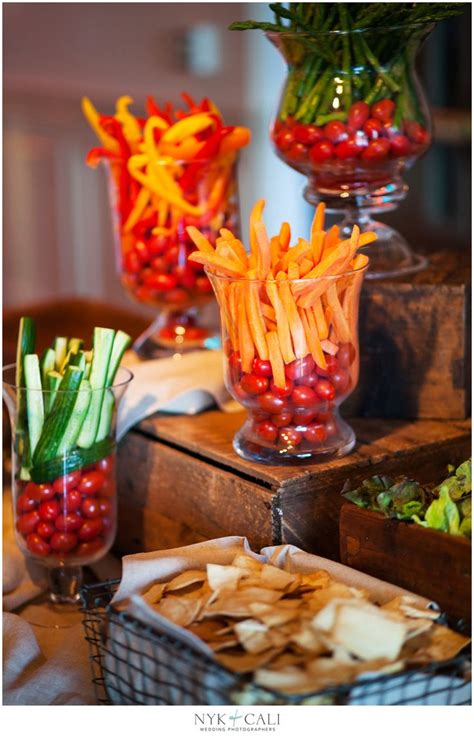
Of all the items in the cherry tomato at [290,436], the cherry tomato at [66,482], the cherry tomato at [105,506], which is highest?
the cherry tomato at [290,436]

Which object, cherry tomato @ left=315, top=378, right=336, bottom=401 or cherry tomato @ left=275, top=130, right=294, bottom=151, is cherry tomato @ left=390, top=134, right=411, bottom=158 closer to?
cherry tomato @ left=275, top=130, right=294, bottom=151

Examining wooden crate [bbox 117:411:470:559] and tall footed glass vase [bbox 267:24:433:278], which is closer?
wooden crate [bbox 117:411:470:559]

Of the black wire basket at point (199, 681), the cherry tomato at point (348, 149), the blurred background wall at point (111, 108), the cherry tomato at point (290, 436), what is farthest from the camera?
the blurred background wall at point (111, 108)

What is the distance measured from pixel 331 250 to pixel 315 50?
0.99 ft

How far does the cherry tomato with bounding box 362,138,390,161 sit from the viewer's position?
1204 mm

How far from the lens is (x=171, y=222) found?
1.43 m

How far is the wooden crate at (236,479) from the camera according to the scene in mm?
1085

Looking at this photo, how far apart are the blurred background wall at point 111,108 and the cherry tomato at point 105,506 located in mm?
2274

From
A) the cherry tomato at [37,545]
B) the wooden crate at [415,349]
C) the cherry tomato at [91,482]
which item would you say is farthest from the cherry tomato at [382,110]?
the cherry tomato at [37,545]


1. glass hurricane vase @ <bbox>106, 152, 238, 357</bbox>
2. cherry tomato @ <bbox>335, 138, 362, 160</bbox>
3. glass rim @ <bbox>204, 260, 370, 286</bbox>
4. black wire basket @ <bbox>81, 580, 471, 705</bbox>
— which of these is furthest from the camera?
glass hurricane vase @ <bbox>106, 152, 238, 357</bbox>

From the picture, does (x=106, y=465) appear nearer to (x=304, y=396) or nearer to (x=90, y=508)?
(x=90, y=508)

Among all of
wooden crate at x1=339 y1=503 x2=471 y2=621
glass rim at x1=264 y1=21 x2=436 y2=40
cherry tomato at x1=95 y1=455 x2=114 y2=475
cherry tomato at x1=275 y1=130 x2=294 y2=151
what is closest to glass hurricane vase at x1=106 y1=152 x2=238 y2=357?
cherry tomato at x1=275 y1=130 x2=294 y2=151

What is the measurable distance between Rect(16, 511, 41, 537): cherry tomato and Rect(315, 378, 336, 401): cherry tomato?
0.37m

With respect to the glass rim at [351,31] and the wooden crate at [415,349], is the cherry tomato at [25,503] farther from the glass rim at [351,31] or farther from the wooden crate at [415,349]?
the glass rim at [351,31]
